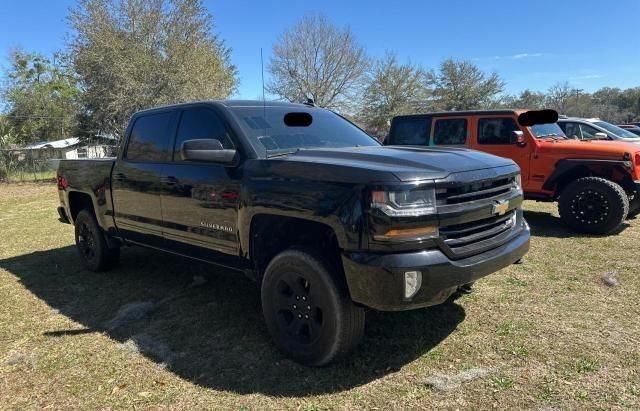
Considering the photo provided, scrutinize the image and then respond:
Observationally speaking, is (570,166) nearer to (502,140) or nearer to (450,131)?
(502,140)

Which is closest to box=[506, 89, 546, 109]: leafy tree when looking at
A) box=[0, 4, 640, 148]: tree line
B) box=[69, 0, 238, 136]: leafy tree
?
box=[0, 4, 640, 148]: tree line

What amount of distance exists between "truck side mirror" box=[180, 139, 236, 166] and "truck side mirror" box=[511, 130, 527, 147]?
5.78 m

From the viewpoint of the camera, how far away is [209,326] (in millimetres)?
4023

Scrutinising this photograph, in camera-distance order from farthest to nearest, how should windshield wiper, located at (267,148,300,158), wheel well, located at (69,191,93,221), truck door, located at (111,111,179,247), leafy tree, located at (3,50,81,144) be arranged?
1. leafy tree, located at (3,50,81,144)
2. wheel well, located at (69,191,93,221)
3. truck door, located at (111,111,179,247)
4. windshield wiper, located at (267,148,300,158)

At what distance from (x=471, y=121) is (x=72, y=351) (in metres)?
7.08

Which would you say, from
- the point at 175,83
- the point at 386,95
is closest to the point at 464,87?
the point at 386,95

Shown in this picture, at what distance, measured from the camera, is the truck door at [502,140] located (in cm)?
771

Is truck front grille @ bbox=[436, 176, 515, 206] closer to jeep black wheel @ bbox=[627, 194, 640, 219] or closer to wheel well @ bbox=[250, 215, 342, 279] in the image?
wheel well @ bbox=[250, 215, 342, 279]

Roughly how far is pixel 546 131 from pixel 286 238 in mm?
6256

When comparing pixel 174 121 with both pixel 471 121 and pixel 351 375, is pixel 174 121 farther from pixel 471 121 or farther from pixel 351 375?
pixel 471 121

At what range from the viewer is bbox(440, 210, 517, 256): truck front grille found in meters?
2.92

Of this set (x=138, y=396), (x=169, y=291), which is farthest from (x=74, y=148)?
(x=138, y=396)

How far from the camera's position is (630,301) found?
167 inches

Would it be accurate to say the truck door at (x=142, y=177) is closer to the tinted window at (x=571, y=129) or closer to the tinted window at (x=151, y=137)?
the tinted window at (x=151, y=137)
